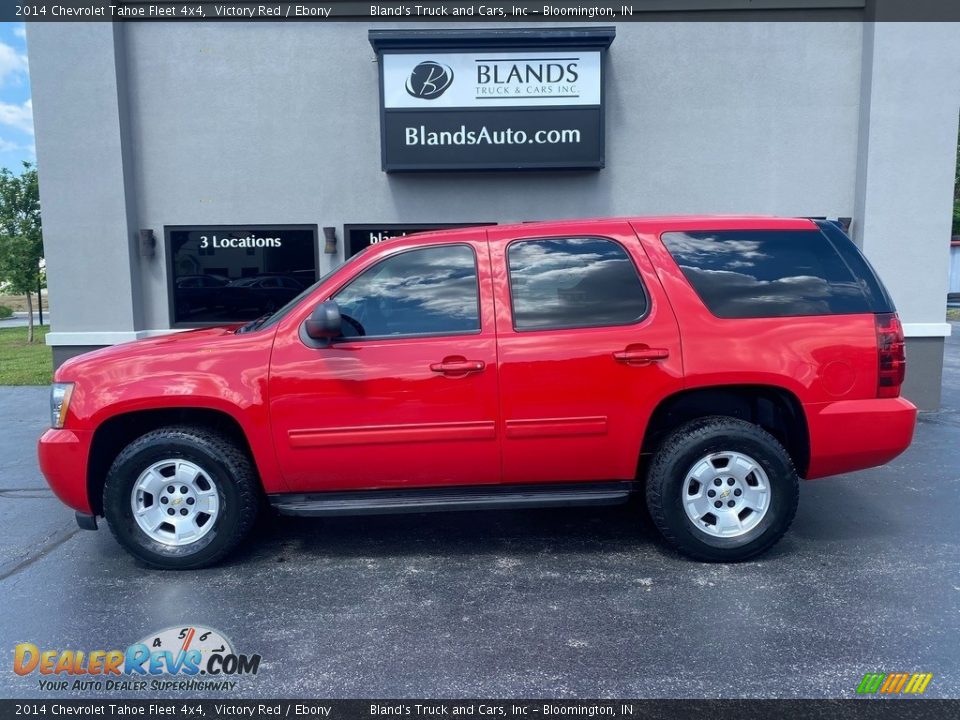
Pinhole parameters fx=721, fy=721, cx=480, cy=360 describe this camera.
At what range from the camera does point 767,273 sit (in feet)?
14.5

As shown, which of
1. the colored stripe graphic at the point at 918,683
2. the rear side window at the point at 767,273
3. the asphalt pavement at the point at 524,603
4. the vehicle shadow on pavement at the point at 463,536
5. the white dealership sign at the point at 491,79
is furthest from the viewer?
the white dealership sign at the point at 491,79

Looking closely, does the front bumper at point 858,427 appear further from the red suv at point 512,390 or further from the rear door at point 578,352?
the rear door at point 578,352

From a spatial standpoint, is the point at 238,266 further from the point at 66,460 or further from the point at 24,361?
the point at 24,361

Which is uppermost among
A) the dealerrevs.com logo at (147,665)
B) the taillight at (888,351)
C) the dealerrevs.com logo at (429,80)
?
the dealerrevs.com logo at (429,80)

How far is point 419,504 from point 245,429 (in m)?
1.12

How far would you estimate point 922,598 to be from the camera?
12.8 ft

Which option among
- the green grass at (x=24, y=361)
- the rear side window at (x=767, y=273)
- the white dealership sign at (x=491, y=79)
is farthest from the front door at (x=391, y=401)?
the green grass at (x=24, y=361)

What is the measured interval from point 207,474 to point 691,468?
289cm

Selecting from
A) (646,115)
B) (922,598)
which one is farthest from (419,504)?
(646,115)

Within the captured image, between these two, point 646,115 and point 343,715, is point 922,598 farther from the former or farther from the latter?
point 646,115

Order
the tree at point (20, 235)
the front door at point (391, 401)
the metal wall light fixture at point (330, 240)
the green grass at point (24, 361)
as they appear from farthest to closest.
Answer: the tree at point (20, 235) < the green grass at point (24, 361) < the metal wall light fixture at point (330, 240) < the front door at point (391, 401)

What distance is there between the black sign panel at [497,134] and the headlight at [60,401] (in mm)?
5030

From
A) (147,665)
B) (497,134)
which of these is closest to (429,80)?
(497,134)

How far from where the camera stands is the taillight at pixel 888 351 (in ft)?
Result: 14.1
